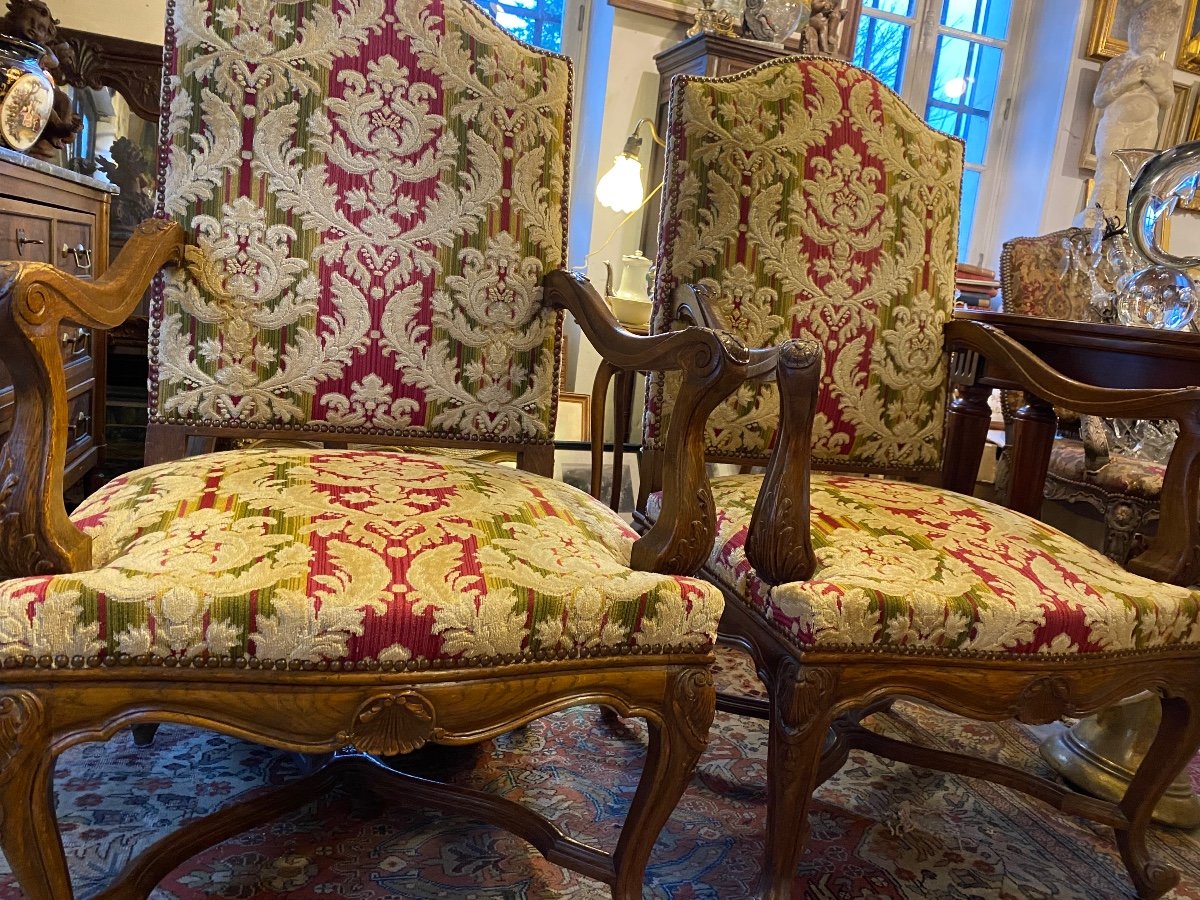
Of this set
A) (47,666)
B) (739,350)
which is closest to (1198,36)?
(739,350)

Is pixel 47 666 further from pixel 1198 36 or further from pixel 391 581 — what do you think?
pixel 1198 36

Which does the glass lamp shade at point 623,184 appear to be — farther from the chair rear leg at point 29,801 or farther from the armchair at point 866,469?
the chair rear leg at point 29,801

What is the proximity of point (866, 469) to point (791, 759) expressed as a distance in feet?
2.15

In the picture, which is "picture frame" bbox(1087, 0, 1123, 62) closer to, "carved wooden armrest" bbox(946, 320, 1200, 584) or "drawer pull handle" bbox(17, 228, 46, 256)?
"carved wooden armrest" bbox(946, 320, 1200, 584)

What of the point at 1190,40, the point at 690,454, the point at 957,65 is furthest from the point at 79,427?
the point at 1190,40

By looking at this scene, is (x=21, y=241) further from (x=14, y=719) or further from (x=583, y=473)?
(x=583, y=473)

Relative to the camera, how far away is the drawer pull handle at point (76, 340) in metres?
1.93

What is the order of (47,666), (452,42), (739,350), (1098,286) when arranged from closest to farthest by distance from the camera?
(47,666), (739,350), (452,42), (1098,286)

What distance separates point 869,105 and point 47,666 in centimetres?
144

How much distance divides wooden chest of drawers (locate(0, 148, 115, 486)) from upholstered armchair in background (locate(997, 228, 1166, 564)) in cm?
212

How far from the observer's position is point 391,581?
0.82 meters

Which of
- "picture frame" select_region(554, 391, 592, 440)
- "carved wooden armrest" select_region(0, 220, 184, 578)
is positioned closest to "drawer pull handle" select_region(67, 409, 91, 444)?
"picture frame" select_region(554, 391, 592, 440)

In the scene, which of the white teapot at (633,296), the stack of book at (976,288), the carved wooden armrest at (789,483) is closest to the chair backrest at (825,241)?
the carved wooden armrest at (789,483)

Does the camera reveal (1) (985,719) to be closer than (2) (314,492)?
No
